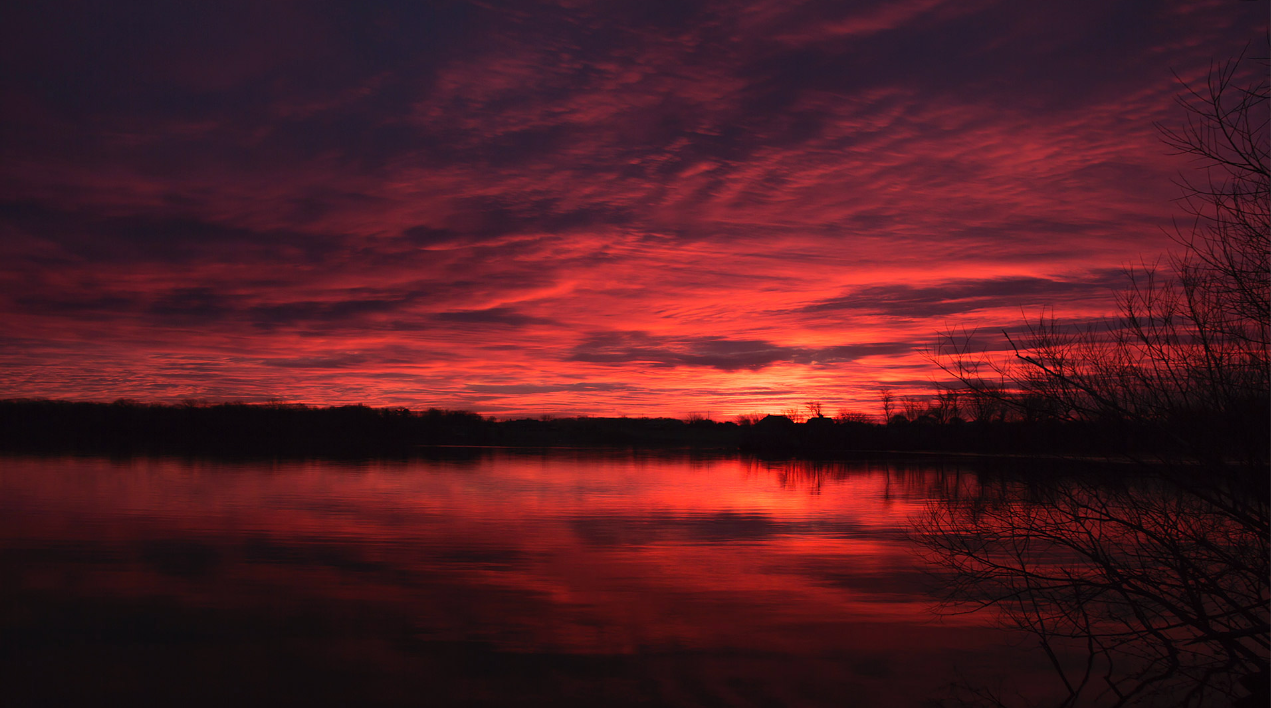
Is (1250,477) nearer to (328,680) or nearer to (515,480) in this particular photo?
(328,680)

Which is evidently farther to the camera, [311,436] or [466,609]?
[311,436]

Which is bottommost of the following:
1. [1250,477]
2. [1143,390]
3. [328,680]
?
[328,680]

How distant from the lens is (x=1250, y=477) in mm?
6836

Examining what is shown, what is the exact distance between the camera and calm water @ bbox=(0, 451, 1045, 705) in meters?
8.27

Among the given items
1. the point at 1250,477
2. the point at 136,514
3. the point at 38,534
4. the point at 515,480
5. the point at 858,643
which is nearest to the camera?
the point at 1250,477

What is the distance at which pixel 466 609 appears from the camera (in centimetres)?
1091

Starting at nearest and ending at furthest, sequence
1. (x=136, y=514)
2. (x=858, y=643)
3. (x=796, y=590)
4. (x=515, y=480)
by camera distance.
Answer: (x=858, y=643) → (x=796, y=590) → (x=136, y=514) → (x=515, y=480)

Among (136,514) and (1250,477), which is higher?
(1250,477)

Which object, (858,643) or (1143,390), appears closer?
(1143,390)

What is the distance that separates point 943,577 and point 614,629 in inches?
271

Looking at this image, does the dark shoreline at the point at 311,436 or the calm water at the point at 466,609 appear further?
the dark shoreline at the point at 311,436

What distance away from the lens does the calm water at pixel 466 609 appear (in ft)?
27.1

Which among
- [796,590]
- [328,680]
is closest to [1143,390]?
[796,590]

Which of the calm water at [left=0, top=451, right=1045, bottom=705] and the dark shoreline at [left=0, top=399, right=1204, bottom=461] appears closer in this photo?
the calm water at [left=0, top=451, right=1045, bottom=705]
